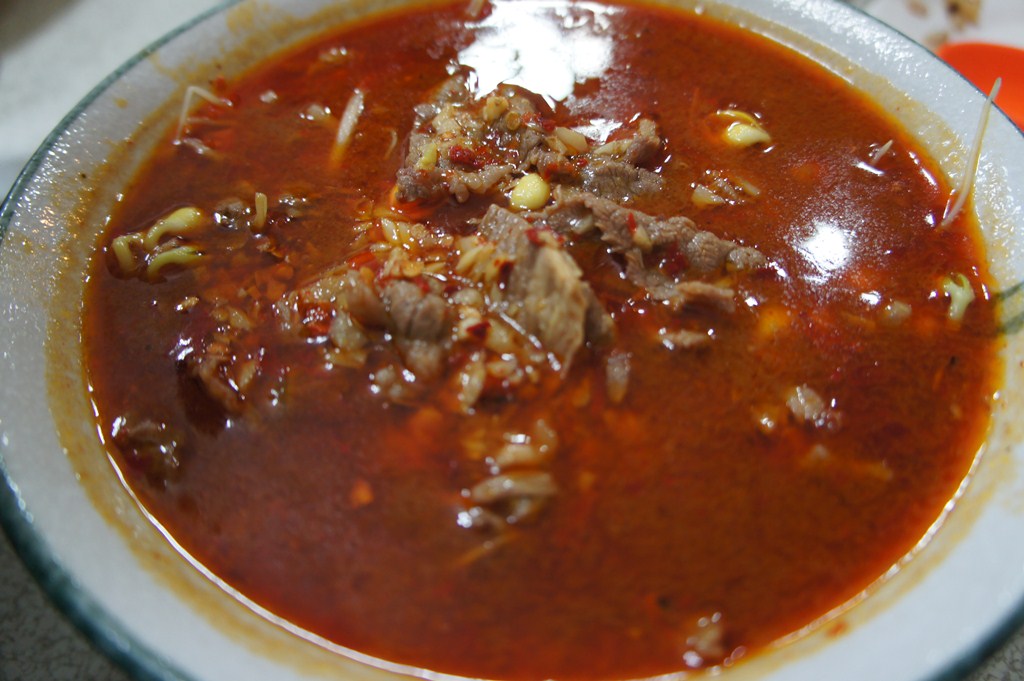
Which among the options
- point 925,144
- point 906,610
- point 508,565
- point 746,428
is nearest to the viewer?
point 906,610

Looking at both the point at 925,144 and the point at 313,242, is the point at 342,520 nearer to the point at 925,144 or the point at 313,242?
the point at 313,242

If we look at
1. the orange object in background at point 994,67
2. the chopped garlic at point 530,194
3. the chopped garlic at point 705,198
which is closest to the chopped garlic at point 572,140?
the chopped garlic at point 530,194

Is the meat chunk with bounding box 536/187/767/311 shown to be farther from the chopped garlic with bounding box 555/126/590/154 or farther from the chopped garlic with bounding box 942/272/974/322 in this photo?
the chopped garlic with bounding box 942/272/974/322

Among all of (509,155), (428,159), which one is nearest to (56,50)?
(428,159)

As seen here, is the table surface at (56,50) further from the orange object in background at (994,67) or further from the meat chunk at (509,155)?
the meat chunk at (509,155)

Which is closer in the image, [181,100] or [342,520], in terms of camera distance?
[342,520]

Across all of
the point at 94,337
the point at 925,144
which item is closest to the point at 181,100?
the point at 94,337

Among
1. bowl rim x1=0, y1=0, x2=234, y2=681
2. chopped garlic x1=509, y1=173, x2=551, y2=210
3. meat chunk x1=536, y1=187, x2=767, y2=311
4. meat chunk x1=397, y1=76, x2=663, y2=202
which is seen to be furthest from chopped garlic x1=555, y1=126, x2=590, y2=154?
bowl rim x1=0, y1=0, x2=234, y2=681
